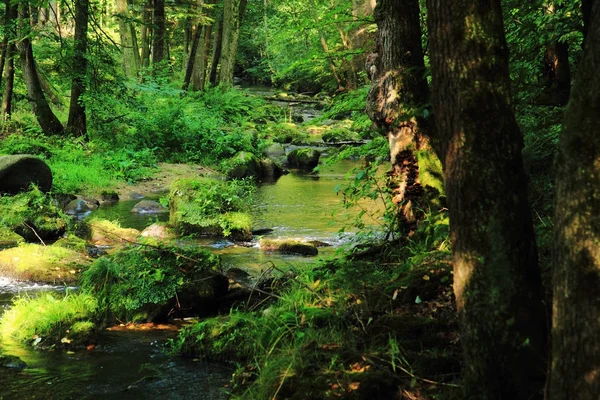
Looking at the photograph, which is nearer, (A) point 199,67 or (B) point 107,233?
(B) point 107,233

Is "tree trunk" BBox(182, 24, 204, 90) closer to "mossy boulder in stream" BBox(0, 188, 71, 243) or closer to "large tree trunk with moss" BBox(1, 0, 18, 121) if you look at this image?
"large tree trunk with moss" BBox(1, 0, 18, 121)

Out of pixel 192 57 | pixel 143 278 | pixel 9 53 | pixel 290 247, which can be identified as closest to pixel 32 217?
pixel 290 247

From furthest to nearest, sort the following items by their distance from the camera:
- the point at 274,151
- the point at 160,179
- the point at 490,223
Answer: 1. the point at 274,151
2. the point at 160,179
3. the point at 490,223

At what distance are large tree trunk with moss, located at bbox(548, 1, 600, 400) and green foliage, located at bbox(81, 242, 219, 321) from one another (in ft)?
14.8

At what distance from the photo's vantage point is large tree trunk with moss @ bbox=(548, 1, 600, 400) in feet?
7.49

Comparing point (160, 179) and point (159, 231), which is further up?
point (160, 179)

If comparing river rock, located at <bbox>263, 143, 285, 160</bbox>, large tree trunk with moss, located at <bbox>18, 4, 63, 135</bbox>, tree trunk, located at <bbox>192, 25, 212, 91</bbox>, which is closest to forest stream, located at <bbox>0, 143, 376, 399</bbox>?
large tree trunk with moss, located at <bbox>18, 4, 63, 135</bbox>

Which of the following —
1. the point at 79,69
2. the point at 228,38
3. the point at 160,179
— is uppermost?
the point at 228,38

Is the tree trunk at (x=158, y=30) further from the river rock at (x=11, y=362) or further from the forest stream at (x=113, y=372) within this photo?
the river rock at (x=11, y=362)

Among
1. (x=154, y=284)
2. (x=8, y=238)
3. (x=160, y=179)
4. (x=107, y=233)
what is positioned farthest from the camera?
(x=160, y=179)

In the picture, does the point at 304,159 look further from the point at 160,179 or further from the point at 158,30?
the point at 158,30

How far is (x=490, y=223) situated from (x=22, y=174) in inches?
458

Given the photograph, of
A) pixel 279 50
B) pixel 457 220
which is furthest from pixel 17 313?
pixel 279 50

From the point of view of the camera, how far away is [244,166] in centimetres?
1819
